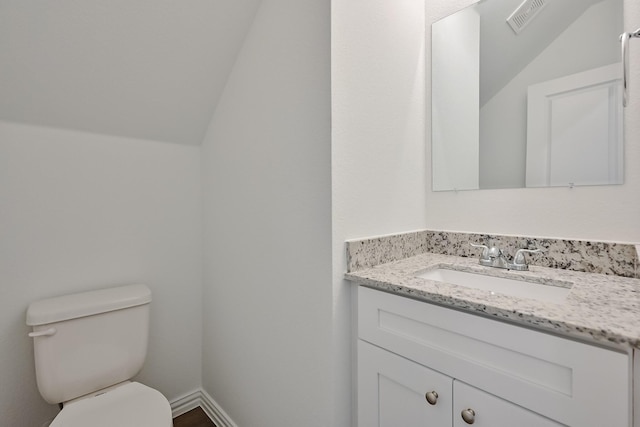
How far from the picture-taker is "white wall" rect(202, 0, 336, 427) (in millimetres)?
1003

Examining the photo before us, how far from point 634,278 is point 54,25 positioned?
2180 millimetres

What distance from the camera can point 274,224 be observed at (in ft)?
3.95

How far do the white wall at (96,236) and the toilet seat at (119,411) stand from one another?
374 millimetres

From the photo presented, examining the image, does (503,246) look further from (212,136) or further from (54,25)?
(54,25)

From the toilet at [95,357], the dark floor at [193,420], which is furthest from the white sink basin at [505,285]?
the dark floor at [193,420]

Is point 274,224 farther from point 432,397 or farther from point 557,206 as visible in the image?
point 557,206

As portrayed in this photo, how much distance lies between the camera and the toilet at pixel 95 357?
109cm

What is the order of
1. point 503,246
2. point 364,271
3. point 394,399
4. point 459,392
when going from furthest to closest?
point 503,246
point 364,271
point 394,399
point 459,392

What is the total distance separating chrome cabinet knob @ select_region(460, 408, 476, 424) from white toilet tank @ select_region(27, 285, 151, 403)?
1356 millimetres

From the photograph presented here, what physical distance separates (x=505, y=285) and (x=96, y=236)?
5.92 feet

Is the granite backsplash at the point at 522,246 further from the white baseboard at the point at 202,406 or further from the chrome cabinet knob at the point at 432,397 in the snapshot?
the white baseboard at the point at 202,406

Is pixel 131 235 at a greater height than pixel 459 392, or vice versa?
pixel 131 235

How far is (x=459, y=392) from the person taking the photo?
747 millimetres

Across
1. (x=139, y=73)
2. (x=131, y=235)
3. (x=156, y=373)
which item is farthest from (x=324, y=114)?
(x=156, y=373)
